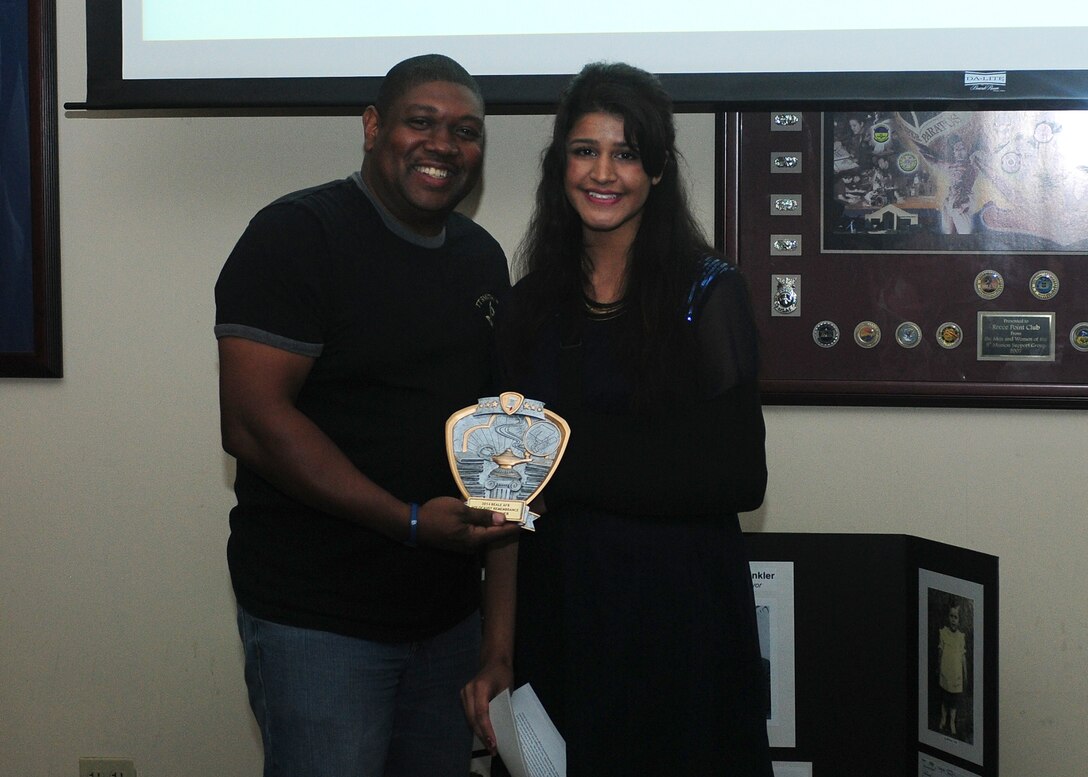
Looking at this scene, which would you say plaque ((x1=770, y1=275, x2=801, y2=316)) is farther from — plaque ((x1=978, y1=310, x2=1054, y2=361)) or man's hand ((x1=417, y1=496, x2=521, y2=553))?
man's hand ((x1=417, y1=496, x2=521, y2=553))

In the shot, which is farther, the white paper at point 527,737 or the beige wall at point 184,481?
the beige wall at point 184,481

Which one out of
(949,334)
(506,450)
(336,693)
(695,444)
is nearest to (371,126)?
(506,450)

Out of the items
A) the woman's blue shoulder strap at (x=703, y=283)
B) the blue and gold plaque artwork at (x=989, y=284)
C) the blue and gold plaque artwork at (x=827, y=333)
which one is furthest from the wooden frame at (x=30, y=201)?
the blue and gold plaque artwork at (x=989, y=284)

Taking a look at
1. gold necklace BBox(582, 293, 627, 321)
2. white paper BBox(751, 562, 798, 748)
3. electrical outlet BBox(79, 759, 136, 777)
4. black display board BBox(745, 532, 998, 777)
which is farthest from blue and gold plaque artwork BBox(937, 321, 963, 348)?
electrical outlet BBox(79, 759, 136, 777)

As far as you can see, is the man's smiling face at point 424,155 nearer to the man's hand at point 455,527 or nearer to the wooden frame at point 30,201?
the man's hand at point 455,527

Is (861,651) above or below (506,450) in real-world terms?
below

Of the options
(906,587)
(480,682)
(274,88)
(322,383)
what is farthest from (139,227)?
(906,587)

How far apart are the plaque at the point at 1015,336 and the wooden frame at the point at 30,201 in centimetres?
210

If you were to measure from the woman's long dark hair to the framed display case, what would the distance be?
2.22 feet

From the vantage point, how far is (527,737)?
1.43 metres

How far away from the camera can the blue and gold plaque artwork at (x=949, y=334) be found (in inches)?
84.9

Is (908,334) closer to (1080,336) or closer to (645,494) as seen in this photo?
(1080,336)

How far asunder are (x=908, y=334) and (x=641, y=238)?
2.93 feet

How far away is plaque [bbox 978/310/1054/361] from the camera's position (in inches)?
84.0
